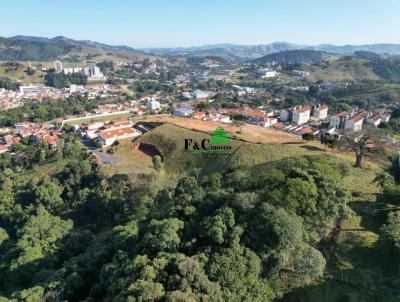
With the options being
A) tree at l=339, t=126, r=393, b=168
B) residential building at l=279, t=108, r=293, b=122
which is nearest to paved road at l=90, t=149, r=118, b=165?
tree at l=339, t=126, r=393, b=168

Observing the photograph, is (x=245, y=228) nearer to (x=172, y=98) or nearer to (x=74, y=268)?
(x=74, y=268)

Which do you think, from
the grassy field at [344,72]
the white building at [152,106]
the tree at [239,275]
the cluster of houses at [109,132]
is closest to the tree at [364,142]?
the tree at [239,275]

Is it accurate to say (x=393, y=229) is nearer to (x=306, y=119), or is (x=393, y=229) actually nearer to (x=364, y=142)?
(x=364, y=142)

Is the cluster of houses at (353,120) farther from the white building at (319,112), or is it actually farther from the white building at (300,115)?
the white building at (319,112)

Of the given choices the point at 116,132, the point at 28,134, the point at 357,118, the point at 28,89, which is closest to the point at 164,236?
the point at 116,132

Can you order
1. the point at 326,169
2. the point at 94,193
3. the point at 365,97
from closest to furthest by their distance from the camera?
the point at 326,169 < the point at 94,193 < the point at 365,97

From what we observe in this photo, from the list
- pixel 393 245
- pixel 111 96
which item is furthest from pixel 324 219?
pixel 111 96
